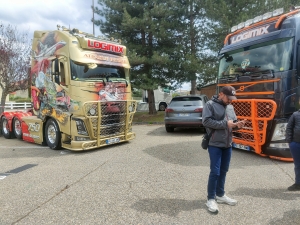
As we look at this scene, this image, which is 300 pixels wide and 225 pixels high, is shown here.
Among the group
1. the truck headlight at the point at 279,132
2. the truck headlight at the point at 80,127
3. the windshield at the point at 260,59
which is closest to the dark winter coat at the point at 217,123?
the truck headlight at the point at 279,132

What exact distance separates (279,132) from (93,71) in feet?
17.2

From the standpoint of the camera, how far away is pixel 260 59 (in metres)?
6.27

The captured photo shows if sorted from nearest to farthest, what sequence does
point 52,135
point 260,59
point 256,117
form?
1. point 256,117
2. point 260,59
3. point 52,135

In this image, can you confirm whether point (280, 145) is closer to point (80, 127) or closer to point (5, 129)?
point (80, 127)

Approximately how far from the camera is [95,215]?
3.49 metres

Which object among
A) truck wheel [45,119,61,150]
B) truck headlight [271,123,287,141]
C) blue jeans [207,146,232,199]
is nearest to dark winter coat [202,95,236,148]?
blue jeans [207,146,232,199]

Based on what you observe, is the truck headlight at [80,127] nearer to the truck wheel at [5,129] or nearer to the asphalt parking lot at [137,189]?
the asphalt parking lot at [137,189]

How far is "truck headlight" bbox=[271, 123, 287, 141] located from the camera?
18.8 feet

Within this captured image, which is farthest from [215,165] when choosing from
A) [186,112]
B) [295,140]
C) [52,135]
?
[186,112]

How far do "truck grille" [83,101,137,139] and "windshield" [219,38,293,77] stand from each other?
3.18 meters

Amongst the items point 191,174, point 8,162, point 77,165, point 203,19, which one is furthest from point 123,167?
point 203,19

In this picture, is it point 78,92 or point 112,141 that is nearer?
point 78,92

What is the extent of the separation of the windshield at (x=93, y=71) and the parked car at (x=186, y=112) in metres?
3.08

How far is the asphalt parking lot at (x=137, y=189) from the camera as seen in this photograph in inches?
135
